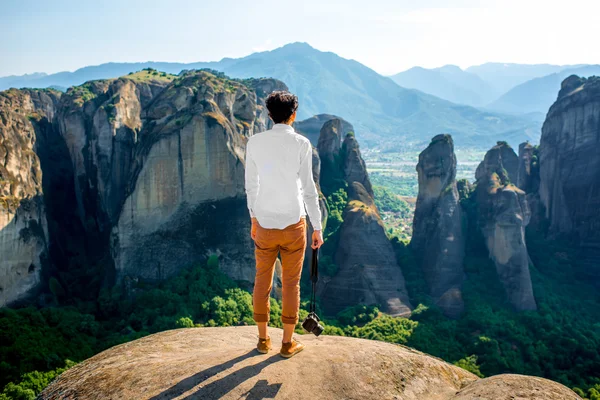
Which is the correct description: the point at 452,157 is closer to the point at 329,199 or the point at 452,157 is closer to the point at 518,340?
the point at 329,199

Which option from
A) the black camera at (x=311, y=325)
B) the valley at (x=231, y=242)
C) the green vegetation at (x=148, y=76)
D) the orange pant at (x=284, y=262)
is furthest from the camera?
the green vegetation at (x=148, y=76)

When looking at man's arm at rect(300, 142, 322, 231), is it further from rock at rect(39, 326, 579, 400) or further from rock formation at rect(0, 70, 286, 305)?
rock formation at rect(0, 70, 286, 305)

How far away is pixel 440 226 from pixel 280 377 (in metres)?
30.0

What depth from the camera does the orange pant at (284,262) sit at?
5168 millimetres

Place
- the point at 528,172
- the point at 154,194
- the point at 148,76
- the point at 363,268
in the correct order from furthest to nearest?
1. the point at 148,76
2. the point at 528,172
3. the point at 363,268
4. the point at 154,194

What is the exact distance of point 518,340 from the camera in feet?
79.8

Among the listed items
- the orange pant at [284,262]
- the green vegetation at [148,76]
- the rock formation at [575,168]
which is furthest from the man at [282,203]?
the green vegetation at [148,76]

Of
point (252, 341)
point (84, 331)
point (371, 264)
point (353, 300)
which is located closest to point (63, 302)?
point (84, 331)

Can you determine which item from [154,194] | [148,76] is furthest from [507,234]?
[148,76]

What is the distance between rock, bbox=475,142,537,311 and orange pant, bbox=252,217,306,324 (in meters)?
27.5

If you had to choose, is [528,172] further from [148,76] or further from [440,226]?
[148,76]

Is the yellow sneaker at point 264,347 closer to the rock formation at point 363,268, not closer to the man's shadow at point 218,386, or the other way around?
the man's shadow at point 218,386

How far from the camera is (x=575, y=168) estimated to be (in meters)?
36.0

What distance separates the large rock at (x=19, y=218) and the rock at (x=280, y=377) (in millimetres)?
19840
